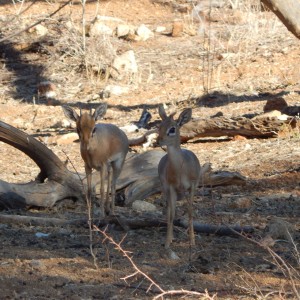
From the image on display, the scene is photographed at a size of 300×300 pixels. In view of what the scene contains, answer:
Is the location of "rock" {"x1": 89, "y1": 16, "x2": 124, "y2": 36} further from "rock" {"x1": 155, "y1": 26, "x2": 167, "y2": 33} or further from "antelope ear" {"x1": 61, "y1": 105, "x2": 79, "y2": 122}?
"antelope ear" {"x1": 61, "y1": 105, "x2": 79, "y2": 122}

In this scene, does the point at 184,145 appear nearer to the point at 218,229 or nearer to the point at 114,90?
the point at 114,90

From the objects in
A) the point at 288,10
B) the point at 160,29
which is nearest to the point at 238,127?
the point at 288,10

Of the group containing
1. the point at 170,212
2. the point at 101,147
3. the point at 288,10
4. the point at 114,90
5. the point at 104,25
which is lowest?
the point at 114,90

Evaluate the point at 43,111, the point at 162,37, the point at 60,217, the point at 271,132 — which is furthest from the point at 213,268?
the point at 162,37

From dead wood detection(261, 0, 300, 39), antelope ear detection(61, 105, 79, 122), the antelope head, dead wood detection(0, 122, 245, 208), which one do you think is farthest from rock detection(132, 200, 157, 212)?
dead wood detection(261, 0, 300, 39)

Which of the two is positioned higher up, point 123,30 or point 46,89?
point 123,30

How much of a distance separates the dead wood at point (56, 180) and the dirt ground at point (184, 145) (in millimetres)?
127

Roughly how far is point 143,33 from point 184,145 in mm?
8399

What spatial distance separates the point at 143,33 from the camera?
67.3 ft

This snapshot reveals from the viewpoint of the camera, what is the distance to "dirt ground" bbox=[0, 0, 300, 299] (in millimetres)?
5773

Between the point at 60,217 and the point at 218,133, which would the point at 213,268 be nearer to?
the point at 60,217

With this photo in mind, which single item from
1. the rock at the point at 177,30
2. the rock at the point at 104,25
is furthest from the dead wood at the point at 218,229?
the rock at the point at 177,30

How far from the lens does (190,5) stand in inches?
891

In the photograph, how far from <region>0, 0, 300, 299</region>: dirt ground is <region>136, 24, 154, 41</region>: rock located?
0.14m
